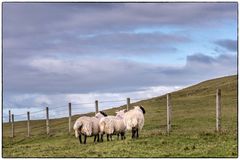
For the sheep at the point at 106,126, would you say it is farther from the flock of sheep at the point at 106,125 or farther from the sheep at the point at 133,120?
the sheep at the point at 133,120

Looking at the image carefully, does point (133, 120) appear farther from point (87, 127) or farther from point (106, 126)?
point (87, 127)

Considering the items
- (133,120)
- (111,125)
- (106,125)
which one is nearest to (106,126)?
(106,125)

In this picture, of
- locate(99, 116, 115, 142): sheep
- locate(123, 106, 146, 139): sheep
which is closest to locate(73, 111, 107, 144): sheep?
locate(99, 116, 115, 142): sheep

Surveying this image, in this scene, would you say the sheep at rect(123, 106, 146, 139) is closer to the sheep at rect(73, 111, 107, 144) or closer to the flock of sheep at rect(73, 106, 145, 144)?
the flock of sheep at rect(73, 106, 145, 144)

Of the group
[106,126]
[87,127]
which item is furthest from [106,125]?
[87,127]

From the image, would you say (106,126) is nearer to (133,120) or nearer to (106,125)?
(106,125)

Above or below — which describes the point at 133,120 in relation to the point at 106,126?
above

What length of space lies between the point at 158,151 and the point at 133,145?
2.27 metres

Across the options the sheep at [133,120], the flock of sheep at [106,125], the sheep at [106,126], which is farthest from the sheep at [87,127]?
the sheep at [133,120]

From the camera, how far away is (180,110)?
1938 inches

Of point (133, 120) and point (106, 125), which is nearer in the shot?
point (106, 125)

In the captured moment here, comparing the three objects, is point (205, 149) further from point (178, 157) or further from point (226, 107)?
point (226, 107)

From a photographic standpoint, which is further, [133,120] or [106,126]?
[133,120]

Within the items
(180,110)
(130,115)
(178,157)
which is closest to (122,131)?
(130,115)
